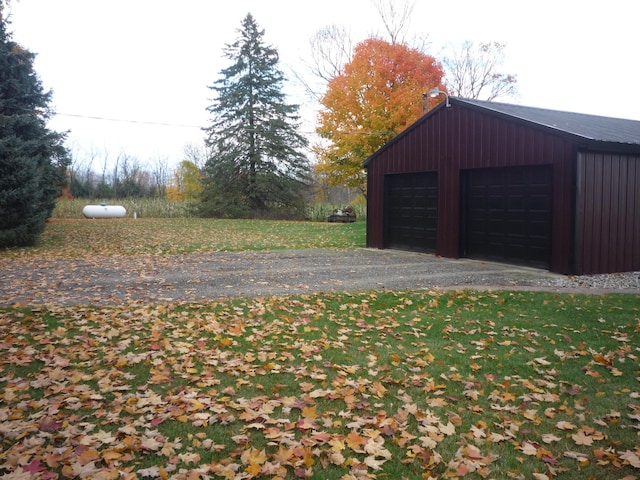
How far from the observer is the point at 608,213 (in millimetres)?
11289

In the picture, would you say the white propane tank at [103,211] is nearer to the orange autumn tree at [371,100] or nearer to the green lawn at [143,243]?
the green lawn at [143,243]

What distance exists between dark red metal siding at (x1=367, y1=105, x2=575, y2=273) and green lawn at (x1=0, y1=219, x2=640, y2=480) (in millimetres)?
3725

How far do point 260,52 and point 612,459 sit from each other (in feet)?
121

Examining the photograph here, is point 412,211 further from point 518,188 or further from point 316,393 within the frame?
point 316,393

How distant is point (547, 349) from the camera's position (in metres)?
5.69

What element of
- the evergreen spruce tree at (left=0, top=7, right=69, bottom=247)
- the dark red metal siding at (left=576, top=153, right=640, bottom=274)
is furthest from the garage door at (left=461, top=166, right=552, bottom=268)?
the evergreen spruce tree at (left=0, top=7, right=69, bottom=247)

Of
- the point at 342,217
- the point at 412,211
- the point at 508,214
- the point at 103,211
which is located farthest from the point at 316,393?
the point at 103,211

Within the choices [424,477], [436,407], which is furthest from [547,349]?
[424,477]

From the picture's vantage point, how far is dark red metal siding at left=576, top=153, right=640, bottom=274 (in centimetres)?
1087

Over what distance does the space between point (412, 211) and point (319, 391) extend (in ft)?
38.0

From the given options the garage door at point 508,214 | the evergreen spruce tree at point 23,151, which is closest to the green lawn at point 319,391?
the garage door at point 508,214

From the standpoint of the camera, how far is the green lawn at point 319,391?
3258 millimetres

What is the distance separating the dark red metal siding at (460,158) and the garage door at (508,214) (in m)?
0.27

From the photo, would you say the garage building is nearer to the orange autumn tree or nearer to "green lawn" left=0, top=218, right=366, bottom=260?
"green lawn" left=0, top=218, right=366, bottom=260
